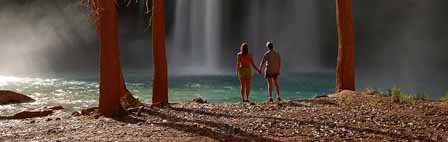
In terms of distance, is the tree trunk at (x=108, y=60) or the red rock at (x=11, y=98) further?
the red rock at (x=11, y=98)

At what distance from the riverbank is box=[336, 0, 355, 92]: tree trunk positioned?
1.49m

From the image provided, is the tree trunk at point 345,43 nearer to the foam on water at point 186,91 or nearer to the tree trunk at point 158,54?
the tree trunk at point 158,54

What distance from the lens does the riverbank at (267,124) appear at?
22.2 feet

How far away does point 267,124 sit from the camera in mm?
7508

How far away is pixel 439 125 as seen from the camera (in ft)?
24.4

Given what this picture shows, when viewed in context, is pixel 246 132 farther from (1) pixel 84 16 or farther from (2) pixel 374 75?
(1) pixel 84 16

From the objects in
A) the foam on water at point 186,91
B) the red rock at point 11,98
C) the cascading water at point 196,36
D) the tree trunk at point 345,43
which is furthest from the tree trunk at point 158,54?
the cascading water at point 196,36

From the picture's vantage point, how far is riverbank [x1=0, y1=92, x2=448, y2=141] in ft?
22.2

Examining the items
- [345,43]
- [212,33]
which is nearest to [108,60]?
[345,43]

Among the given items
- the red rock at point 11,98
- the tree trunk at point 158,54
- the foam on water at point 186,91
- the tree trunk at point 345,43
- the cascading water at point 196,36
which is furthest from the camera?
the cascading water at point 196,36

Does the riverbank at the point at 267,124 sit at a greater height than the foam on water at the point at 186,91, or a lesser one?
greater

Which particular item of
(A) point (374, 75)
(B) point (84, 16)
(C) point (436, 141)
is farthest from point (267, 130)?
(B) point (84, 16)

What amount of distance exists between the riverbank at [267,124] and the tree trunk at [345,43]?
4.89 feet

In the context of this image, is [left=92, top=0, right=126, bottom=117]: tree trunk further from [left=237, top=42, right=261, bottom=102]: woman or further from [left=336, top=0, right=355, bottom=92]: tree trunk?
[left=336, top=0, right=355, bottom=92]: tree trunk
